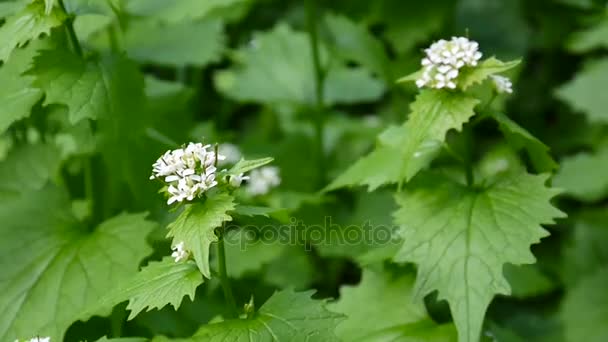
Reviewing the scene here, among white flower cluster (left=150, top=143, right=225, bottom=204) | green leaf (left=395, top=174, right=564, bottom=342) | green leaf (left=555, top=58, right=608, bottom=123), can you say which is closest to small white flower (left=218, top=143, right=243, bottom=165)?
green leaf (left=395, top=174, right=564, bottom=342)

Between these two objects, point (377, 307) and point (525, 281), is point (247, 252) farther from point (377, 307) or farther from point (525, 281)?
point (525, 281)

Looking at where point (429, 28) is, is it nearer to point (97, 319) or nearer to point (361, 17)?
point (361, 17)

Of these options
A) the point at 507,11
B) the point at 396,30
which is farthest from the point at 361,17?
the point at 507,11

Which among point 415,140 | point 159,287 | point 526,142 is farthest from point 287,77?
point 159,287

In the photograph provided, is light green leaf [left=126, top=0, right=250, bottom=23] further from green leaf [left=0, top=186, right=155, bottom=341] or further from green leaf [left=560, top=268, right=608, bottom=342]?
green leaf [left=560, top=268, right=608, bottom=342]

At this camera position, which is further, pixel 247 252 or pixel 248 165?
pixel 247 252

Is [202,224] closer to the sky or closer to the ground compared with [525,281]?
closer to the sky
